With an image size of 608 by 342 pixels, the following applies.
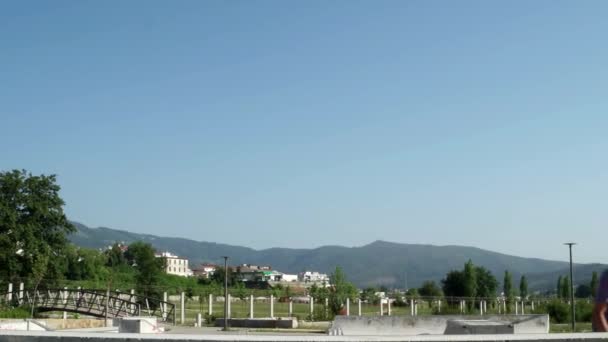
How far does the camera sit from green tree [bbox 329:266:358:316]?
46312 millimetres

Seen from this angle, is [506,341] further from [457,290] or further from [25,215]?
[457,290]

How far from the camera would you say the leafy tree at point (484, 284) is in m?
102

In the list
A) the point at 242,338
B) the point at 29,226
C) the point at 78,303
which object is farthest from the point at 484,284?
the point at 242,338

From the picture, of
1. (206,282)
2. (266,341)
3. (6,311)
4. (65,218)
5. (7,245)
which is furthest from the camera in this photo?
(206,282)

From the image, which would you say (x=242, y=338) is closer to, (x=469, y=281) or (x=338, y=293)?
(x=338, y=293)

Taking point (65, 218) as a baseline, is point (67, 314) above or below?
below

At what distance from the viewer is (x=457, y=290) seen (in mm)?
96188

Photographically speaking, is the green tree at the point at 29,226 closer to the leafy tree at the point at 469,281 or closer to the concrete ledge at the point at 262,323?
the concrete ledge at the point at 262,323

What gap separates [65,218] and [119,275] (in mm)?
54721

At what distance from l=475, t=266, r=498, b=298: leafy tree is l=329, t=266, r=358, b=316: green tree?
40915 millimetres

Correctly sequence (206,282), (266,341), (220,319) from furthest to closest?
(206,282) → (220,319) → (266,341)

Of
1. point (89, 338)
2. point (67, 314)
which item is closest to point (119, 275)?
point (67, 314)

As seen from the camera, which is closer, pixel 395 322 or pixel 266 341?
pixel 266 341

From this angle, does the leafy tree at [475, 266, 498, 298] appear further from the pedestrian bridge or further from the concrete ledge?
the pedestrian bridge
